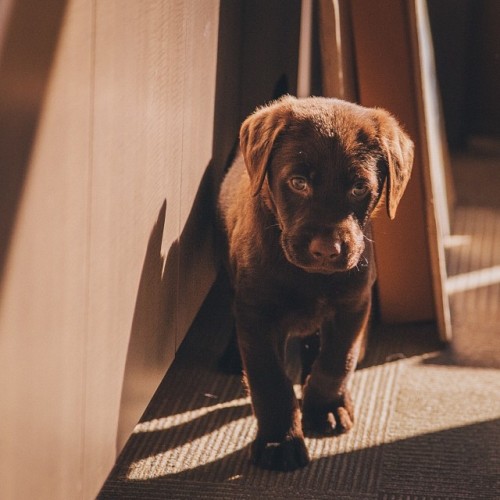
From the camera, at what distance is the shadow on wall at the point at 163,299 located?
1825 millimetres

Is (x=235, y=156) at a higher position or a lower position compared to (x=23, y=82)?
lower

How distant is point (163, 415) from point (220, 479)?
355 millimetres

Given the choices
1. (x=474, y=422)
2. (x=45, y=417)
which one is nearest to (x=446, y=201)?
(x=474, y=422)

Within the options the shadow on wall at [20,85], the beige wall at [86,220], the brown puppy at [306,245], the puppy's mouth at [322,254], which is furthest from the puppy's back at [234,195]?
the shadow on wall at [20,85]

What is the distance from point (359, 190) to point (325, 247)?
6.8 inches

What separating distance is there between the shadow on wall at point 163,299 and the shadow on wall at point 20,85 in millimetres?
676

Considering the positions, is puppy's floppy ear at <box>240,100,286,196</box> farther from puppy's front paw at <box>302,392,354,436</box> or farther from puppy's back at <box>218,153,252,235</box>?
puppy's front paw at <box>302,392,354,436</box>

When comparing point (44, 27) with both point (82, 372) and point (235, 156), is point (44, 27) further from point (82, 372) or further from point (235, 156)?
point (235, 156)

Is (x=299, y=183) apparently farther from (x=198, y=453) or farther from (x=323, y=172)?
(x=198, y=453)

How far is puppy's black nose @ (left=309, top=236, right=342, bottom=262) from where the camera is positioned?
1.85 meters

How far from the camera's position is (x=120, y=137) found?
5.07 ft

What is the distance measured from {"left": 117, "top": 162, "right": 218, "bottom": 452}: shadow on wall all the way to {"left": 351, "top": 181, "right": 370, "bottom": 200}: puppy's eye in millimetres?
409

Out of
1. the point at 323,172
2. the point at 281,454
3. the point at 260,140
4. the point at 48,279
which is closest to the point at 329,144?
the point at 323,172

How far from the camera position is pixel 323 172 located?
1.90m
